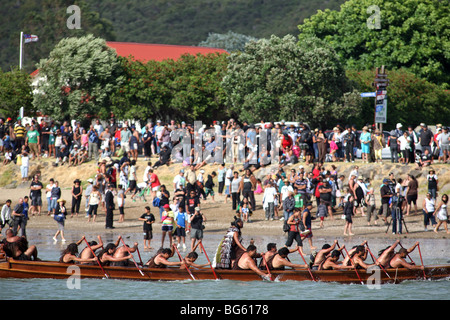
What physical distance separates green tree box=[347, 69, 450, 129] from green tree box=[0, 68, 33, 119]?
20.1 metres

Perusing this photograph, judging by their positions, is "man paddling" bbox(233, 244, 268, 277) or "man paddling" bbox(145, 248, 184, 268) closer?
"man paddling" bbox(233, 244, 268, 277)

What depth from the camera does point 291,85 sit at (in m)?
42.0

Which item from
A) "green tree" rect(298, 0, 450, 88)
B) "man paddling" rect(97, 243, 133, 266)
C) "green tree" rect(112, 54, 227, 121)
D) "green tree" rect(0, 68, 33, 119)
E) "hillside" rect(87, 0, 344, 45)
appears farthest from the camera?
"hillside" rect(87, 0, 344, 45)

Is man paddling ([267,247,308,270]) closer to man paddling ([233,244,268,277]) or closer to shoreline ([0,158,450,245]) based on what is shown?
man paddling ([233,244,268,277])

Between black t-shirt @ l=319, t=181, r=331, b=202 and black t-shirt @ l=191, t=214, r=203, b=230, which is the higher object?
black t-shirt @ l=319, t=181, r=331, b=202

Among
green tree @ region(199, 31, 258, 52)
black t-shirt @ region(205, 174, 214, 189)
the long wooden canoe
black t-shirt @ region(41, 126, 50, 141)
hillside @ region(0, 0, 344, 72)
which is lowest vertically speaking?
the long wooden canoe

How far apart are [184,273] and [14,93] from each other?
2902cm

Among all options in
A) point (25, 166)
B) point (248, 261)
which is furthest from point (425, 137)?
point (25, 166)

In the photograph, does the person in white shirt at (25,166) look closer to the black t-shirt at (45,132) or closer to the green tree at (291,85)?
the black t-shirt at (45,132)

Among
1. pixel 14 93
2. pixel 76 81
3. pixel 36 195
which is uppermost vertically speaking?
pixel 76 81

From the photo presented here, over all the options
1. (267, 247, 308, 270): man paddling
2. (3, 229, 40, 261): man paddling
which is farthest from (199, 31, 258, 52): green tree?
(267, 247, 308, 270): man paddling

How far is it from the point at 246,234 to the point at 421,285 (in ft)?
28.9

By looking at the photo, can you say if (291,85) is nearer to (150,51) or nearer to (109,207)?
(109,207)

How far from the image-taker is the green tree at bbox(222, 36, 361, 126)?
41.5 metres
